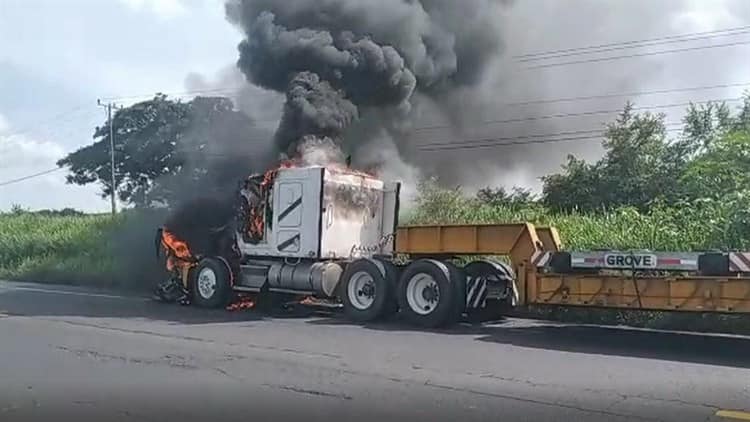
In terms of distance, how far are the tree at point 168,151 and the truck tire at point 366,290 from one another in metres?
5.97

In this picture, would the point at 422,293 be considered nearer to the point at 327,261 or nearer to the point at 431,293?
the point at 431,293

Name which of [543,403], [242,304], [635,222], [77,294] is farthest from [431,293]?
[77,294]

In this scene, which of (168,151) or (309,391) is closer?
(309,391)

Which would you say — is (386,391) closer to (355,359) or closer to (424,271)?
(355,359)

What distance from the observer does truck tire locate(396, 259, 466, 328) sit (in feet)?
41.0

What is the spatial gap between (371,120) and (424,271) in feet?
26.0

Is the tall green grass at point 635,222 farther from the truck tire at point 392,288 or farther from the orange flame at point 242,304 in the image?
the orange flame at point 242,304

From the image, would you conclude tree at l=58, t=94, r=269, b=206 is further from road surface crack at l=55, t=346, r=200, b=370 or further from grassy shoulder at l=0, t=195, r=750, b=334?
road surface crack at l=55, t=346, r=200, b=370

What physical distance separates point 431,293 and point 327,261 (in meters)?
2.43

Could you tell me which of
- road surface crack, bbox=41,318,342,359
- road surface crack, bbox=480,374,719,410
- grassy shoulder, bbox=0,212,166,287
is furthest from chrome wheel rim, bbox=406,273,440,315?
grassy shoulder, bbox=0,212,166,287

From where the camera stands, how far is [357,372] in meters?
8.59

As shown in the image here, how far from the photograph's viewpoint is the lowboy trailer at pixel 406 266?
1075 cm

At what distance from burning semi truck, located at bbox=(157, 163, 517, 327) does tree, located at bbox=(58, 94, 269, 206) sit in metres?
3.46

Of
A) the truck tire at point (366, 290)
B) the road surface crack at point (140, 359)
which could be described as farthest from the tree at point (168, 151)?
the road surface crack at point (140, 359)
